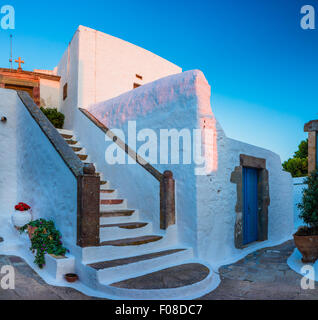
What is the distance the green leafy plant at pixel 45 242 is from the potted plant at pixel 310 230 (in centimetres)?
388

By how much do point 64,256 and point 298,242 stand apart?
3822 millimetres

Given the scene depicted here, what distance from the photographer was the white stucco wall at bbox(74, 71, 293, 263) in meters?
4.88

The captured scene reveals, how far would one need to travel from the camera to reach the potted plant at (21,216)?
539cm

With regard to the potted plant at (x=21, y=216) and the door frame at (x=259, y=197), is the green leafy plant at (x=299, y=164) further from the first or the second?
the potted plant at (x=21, y=216)

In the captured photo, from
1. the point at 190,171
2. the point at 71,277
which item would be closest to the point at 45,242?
the point at 71,277

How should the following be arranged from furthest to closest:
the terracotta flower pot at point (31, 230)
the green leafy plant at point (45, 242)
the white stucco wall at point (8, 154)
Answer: the white stucco wall at point (8, 154), the terracotta flower pot at point (31, 230), the green leafy plant at point (45, 242)

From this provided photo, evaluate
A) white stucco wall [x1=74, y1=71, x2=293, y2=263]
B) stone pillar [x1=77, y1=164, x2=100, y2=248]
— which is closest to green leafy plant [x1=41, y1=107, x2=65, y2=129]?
white stucco wall [x1=74, y1=71, x2=293, y2=263]

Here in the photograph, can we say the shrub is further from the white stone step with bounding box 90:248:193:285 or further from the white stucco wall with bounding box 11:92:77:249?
the white stucco wall with bounding box 11:92:77:249

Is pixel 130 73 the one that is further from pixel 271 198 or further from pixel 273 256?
pixel 273 256

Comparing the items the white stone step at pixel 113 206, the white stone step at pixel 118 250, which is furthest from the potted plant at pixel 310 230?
the white stone step at pixel 113 206
